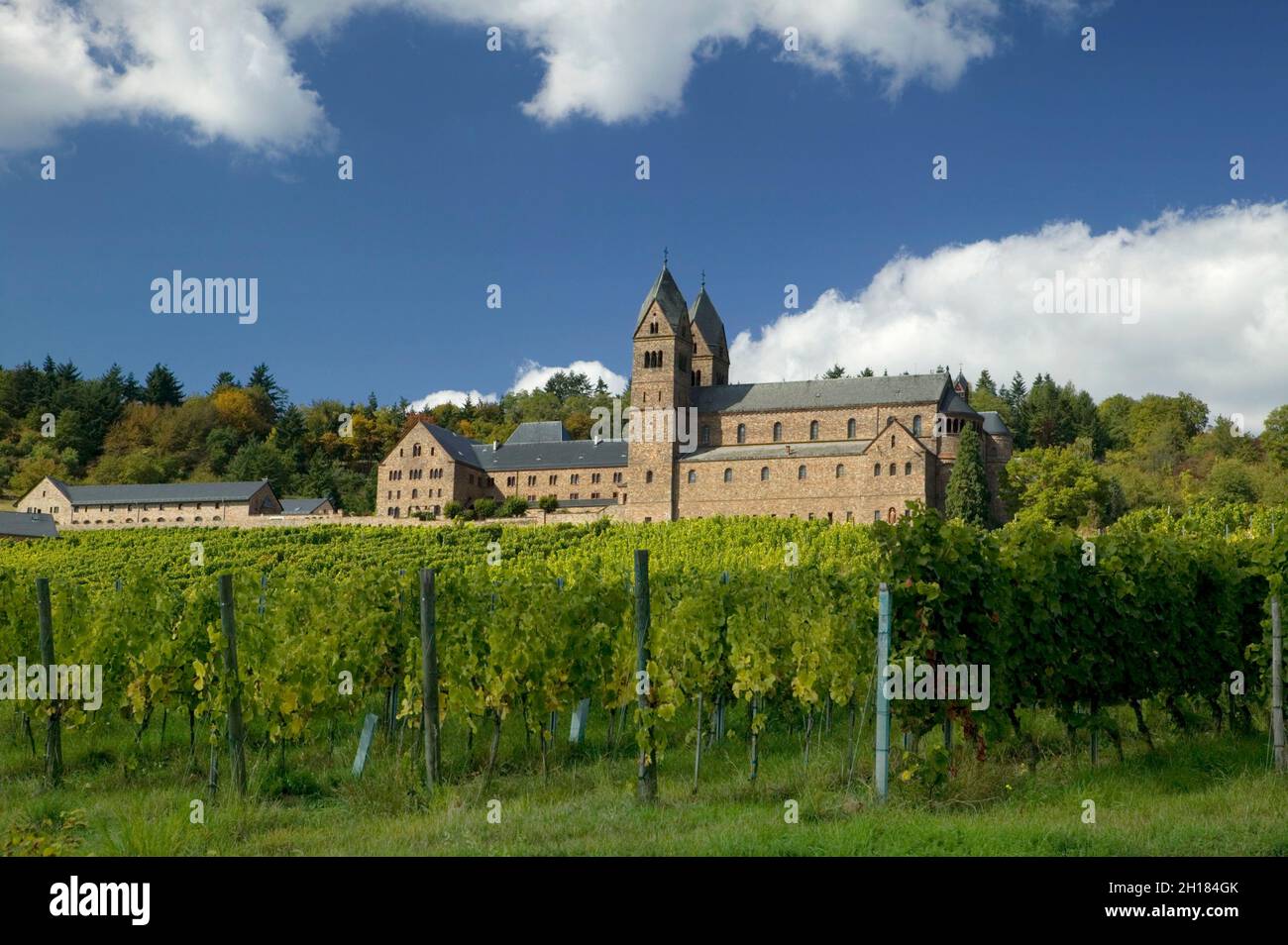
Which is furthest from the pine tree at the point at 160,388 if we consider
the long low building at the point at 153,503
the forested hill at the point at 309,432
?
the long low building at the point at 153,503

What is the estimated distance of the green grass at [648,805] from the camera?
6941 millimetres

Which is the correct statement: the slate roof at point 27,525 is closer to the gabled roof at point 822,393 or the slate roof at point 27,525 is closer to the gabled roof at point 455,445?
the gabled roof at point 455,445

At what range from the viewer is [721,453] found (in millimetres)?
70750

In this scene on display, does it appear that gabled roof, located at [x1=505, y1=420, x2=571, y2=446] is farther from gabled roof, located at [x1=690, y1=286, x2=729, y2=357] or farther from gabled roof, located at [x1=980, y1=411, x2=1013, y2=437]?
gabled roof, located at [x1=980, y1=411, x2=1013, y2=437]

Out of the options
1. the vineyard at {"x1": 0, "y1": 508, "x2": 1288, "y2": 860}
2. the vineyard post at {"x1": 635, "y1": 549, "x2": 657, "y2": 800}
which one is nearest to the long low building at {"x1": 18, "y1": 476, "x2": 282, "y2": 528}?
the vineyard at {"x1": 0, "y1": 508, "x2": 1288, "y2": 860}

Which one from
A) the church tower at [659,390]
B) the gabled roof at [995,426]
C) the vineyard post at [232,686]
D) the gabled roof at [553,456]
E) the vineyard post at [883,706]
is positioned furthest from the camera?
the gabled roof at [553,456]

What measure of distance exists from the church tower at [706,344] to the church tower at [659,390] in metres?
A: 2.00

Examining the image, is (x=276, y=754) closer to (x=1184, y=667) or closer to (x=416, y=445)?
(x=1184, y=667)

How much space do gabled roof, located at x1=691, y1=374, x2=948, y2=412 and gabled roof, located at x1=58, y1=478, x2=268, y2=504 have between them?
3461 cm

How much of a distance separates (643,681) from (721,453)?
6233cm

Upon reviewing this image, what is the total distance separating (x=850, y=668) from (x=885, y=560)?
129 centimetres

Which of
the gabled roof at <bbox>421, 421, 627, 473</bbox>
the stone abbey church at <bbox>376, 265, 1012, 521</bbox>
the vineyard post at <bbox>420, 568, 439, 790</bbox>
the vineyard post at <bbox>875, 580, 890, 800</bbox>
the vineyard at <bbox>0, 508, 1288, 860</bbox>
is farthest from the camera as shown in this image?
the gabled roof at <bbox>421, 421, 627, 473</bbox>

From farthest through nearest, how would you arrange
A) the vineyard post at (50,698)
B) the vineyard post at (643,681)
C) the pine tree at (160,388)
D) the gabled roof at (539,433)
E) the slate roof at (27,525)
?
the pine tree at (160,388), the gabled roof at (539,433), the slate roof at (27,525), the vineyard post at (50,698), the vineyard post at (643,681)

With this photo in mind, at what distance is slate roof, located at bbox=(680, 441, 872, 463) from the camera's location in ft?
224
